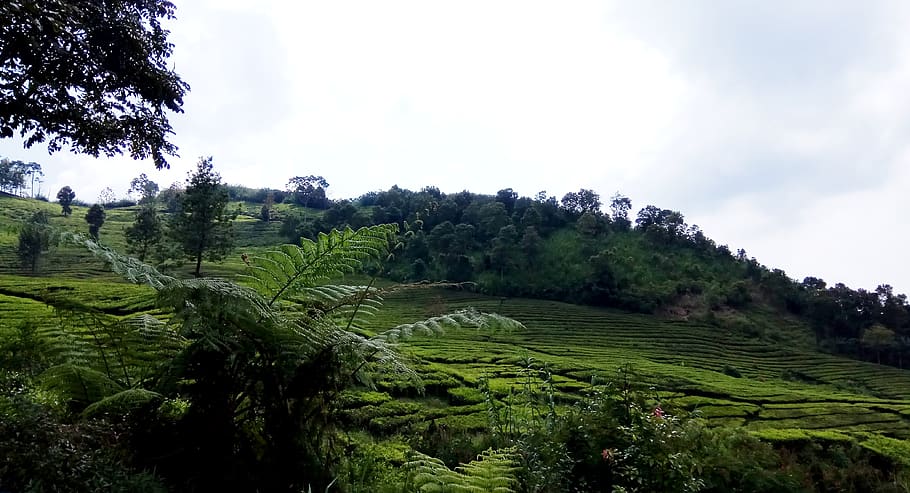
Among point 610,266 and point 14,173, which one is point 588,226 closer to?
point 610,266

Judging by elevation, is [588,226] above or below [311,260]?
above

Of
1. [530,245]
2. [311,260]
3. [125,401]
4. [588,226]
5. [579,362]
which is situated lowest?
[579,362]

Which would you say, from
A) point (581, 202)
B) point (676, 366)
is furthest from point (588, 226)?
point (676, 366)

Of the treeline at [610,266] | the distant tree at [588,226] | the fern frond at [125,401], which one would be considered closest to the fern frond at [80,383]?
the fern frond at [125,401]

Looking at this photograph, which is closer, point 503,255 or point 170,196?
point 503,255

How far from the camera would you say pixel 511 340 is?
27.0 meters

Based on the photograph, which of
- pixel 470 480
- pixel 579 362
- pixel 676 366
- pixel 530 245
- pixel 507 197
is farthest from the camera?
pixel 507 197

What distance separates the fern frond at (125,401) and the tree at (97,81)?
506 centimetres

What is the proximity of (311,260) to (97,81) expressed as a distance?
5.99 m

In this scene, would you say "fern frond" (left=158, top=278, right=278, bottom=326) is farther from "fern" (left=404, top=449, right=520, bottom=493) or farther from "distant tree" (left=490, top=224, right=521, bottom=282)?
"distant tree" (left=490, top=224, right=521, bottom=282)

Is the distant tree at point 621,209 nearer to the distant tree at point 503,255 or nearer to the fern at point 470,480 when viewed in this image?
the distant tree at point 503,255

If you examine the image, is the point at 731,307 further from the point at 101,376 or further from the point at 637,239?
the point at 101,376

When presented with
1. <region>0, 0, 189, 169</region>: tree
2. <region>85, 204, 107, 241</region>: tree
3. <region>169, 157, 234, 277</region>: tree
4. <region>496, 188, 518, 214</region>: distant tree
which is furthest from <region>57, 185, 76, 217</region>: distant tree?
<region>0, 0, 189, 169</region>: tree

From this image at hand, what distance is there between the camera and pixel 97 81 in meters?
7.10
